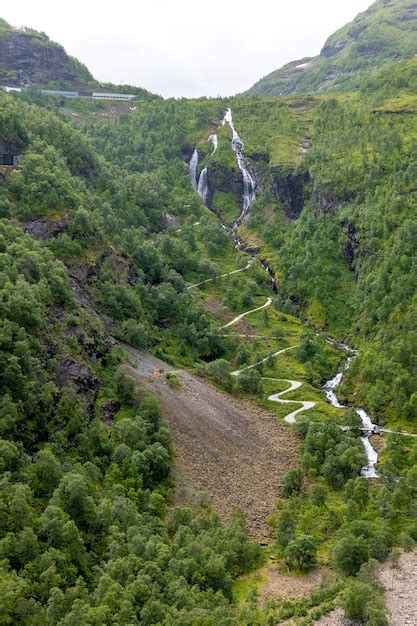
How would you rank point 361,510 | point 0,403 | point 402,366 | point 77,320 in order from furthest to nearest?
point 402,366 < point 77,320 < point 361,510 < point 0,403

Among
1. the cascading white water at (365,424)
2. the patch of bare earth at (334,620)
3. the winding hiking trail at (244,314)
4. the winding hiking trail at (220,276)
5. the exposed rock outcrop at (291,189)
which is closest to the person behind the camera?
the patch of bare earth at (334,620)

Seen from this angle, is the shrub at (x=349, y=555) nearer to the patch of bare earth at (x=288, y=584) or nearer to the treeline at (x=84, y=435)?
the patch of bare earth at (x=288, y=584)

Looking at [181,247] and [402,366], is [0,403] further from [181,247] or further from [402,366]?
[181,247]

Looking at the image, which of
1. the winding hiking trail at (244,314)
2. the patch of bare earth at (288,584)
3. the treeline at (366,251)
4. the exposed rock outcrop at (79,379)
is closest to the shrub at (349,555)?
the patch of bare earth at (288,584)

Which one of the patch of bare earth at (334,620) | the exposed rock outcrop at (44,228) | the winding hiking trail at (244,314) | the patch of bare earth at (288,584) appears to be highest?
the exposed rock outcrop at (44,228)

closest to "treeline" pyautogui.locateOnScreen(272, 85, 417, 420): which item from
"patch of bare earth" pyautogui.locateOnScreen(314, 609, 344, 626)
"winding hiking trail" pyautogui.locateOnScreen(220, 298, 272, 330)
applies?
"winding hiking trail" pyautogui.locateOnScreen(220, 298, 272, 330)

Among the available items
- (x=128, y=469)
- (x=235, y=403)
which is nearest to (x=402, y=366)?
(x=235, y=403)

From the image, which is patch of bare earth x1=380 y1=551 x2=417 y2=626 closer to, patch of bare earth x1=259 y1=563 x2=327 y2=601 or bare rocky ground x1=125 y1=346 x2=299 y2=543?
patch of bare earth x1=259 y1=563 x2=327 y2=601
